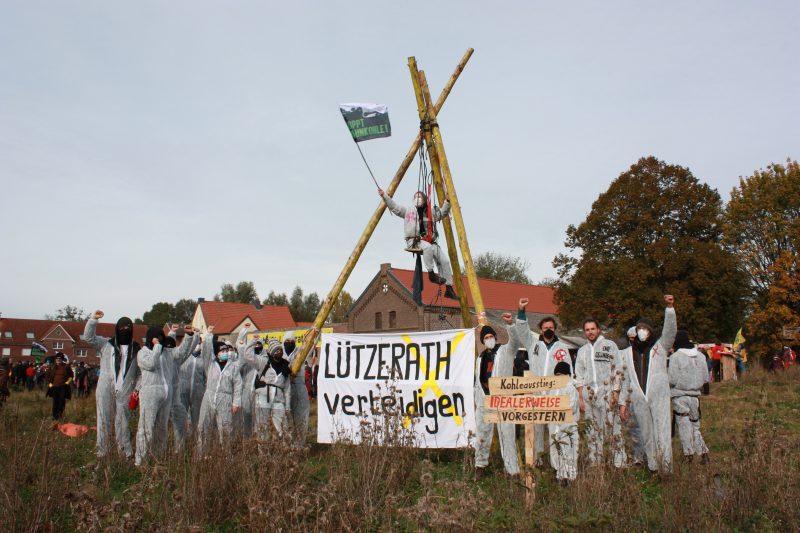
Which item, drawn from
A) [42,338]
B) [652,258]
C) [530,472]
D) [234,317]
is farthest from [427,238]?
[42,338]

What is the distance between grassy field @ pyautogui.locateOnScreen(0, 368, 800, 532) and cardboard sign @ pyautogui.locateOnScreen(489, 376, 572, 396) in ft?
2.56

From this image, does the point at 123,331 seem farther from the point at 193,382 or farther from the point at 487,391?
the point at 487,391

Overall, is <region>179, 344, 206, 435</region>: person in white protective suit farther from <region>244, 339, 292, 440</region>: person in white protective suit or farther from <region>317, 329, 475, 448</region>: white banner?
<region>317, 329, 475, 448</region>: white banner

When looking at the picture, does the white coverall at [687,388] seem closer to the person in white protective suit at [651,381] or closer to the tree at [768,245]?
the person in white protective suit at [651,381]

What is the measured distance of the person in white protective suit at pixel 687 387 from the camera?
28.1 feet

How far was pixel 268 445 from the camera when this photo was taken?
18.8 ft

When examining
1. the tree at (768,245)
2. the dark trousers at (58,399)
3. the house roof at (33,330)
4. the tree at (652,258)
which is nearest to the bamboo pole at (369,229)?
the dark trousers at (58,399)

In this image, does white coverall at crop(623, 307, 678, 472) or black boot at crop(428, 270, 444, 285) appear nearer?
white coverall at crop(623, 307, 678, 472)

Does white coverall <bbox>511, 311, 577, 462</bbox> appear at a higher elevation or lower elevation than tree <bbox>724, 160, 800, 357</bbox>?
lower

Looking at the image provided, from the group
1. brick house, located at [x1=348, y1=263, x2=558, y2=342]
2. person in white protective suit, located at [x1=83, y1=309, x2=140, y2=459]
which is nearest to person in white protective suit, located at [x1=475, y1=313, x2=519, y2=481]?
person in white protective suit, located at [x1=83, y1=309, x2=140, y2=459]

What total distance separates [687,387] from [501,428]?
2.95 m

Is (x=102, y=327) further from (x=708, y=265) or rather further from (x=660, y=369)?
(x=660, y=369)

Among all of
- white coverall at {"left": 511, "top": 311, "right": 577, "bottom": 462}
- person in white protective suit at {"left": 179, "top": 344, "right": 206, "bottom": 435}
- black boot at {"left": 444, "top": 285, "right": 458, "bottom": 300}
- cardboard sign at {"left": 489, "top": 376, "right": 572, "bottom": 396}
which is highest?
black boot at {"left": 444, "top": 285, "right": 458, "bottom": 300}

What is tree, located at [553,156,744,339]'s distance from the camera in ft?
106
